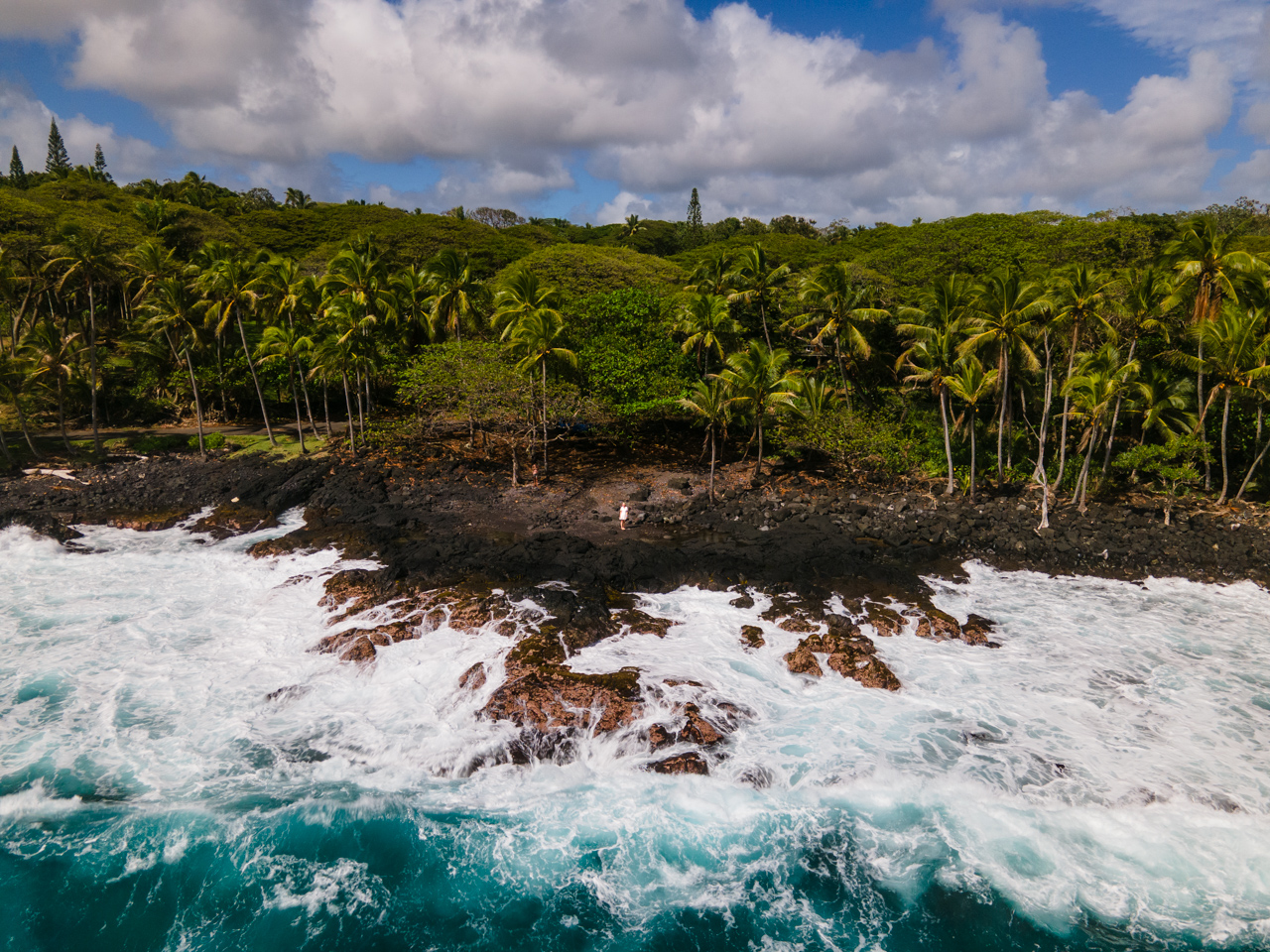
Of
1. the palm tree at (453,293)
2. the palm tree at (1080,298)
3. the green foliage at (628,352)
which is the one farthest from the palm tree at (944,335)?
the palm tree at (453,293)

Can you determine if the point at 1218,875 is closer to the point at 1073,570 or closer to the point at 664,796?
the point at 664,796

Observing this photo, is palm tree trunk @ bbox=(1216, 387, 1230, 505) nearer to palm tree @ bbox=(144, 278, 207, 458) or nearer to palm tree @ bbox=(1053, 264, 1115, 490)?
palm tree @ bbox=(1053, 264, 1115, 490)

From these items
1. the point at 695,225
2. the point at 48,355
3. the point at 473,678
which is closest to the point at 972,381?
the point at 473,678

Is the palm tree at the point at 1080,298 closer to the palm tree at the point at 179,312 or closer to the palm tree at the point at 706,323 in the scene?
the palm tree at the point at 706,323

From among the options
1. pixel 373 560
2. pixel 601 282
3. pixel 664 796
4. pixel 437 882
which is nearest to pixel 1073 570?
pixel 664 796

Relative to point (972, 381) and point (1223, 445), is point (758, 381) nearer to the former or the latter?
point (972, 381)

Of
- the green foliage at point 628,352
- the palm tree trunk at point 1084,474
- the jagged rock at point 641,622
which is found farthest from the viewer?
the green foliage at point 628,352

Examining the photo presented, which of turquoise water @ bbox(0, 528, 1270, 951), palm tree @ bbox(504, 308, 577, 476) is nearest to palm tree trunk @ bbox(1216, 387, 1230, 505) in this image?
turquoise water @ bbox(0, 528, 1270, 951)
